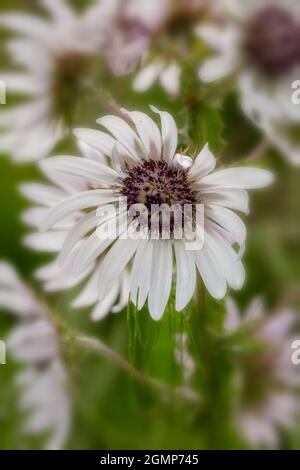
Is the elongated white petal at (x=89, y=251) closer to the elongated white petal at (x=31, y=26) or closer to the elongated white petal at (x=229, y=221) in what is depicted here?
the elongated white petal at (x=229, y=221)

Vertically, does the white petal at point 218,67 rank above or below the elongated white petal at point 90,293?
above

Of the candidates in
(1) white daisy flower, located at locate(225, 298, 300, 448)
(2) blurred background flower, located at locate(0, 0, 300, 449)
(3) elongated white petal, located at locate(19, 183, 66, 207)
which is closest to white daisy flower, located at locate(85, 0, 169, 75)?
(2) blurred background flower, located at locate(0, 0, 300, 449)

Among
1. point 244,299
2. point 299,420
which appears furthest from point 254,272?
point 299,420

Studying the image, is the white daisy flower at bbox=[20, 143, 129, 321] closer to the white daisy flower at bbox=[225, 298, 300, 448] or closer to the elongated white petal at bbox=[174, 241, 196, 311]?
the elongated white petal at bbox=[174, 241, 196, 311]

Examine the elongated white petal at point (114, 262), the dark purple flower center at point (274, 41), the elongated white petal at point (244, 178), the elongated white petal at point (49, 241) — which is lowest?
the elongated white petal at point (114, 262)

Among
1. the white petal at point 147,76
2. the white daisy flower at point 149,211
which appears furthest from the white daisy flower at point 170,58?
the white daisy flower at point 149,211

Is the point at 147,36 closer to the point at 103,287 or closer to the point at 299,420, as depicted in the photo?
the point at 103,287

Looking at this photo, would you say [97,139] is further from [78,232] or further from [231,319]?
[231,319]
